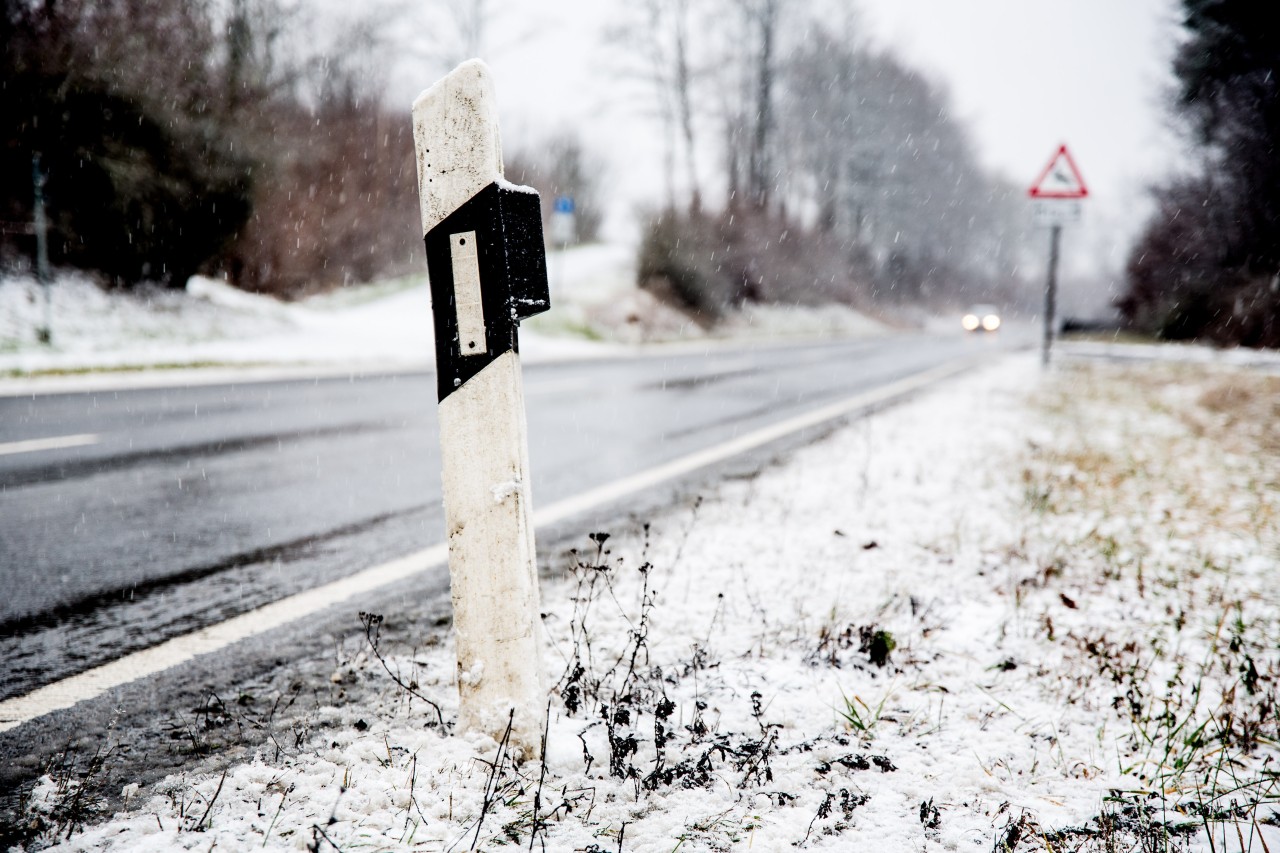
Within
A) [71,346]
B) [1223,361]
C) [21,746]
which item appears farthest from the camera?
[1223,361]

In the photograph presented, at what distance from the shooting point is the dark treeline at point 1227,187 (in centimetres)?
1739

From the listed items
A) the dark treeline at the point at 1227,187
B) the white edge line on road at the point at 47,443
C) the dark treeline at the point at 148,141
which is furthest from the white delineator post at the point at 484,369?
the dark treeline at the point at 1227,187

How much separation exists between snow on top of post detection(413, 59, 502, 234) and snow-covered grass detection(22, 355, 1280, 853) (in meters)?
1.11

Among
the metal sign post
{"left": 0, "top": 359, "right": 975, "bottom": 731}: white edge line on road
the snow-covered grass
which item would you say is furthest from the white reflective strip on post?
the metal sign post

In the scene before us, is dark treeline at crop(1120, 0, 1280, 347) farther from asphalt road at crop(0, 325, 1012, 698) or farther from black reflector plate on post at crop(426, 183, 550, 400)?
black reflector plate on post at crop(426, 183, 550, 400)

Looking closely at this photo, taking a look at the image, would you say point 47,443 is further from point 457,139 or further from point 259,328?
point 259,328

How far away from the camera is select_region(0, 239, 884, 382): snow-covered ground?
463 inches

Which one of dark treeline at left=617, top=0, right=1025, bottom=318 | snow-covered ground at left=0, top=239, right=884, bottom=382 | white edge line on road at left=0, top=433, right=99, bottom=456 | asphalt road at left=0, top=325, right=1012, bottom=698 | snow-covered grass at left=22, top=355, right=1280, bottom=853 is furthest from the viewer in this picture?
dark treeline at left=617, top=0, right=1025, bottom=318

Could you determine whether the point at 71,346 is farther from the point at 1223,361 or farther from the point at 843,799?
the point at 1223,361

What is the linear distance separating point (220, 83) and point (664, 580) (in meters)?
15.7

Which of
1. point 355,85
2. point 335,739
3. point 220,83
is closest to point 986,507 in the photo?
point 335,739

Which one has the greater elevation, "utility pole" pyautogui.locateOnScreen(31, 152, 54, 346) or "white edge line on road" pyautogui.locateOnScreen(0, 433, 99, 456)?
"utility pole" pyautogui.locateOnScreen(31, 152, 54, 346)

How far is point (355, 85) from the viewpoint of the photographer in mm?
26516

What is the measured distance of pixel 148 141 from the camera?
13.4 meters
